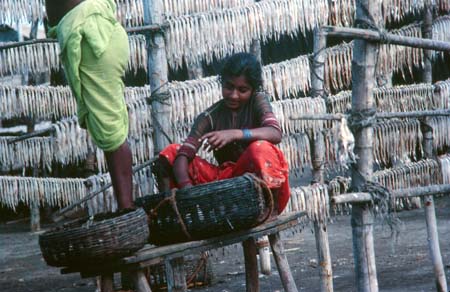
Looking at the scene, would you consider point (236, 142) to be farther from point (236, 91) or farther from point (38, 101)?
point (38, 101)

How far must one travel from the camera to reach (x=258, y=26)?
743 cm

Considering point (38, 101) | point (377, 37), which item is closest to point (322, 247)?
point (377, 37)

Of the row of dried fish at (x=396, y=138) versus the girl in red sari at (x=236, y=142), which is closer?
the girl in red sari at (x=236, y=142)

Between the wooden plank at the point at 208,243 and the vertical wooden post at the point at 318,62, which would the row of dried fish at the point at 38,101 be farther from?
the wooden plank at the point at 208,243

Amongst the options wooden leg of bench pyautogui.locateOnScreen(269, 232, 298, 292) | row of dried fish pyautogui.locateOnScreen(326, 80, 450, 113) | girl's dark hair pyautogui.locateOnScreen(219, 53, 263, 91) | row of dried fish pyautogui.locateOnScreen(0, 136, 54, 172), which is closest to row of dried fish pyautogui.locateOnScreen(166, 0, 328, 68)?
row of dried fish pyautogui.locateOnScreen(326, 80, 450, 113)

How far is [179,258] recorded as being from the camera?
4.17 meters

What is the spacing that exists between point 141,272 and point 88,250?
0.35m

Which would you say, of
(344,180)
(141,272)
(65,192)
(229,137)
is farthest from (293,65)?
(141,272)

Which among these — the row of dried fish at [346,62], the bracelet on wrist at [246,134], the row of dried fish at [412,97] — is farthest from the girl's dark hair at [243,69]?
the row of dried fish at [346,62]

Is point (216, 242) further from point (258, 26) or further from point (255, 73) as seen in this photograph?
point (258, 26)

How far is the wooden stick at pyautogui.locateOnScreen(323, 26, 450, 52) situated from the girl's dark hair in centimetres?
48

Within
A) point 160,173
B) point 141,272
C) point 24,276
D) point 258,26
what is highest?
point 258,26

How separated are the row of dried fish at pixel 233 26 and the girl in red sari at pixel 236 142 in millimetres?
2045

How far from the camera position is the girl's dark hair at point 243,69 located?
471cm
